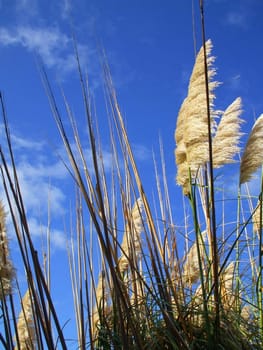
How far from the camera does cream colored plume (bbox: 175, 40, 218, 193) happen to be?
230cm

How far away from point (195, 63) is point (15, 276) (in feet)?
4.17

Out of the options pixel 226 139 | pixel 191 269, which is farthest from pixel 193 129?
pixel 191 269

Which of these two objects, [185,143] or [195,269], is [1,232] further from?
[195,269]

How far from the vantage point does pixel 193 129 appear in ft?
7.59

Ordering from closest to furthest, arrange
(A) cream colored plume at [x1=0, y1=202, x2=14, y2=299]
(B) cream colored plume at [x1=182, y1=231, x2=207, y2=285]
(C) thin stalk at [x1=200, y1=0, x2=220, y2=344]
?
(C) thin stalk at [x1=200, y1=0, x2=220, y2=344]
(A) cream colored plume at [x1=0, y1=202, x2=14, y2=299]
(B) cream colored plume at [x1=182, y1=231, x2=207, y2=285]

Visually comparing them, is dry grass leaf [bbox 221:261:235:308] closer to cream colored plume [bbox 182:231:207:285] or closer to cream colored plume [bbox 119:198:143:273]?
cream colored plume [bbox 182:231:207:285]

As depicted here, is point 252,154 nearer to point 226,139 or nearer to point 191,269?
point 226,139

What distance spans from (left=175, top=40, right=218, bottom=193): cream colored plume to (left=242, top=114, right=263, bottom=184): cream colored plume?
0.26 m

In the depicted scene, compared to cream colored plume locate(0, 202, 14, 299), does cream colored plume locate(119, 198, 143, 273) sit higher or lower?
higher

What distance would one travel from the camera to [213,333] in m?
2.09

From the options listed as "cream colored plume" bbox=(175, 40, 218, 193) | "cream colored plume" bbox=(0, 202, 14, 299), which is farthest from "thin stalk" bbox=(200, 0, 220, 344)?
"cream colored plume" bbox=(0, 202, 14, 299)

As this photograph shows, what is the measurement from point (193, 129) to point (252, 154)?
39cm

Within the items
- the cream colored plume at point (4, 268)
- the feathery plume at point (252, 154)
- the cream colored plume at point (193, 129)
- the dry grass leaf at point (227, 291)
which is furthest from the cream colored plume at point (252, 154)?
the cream colored plume at point (4, 268)

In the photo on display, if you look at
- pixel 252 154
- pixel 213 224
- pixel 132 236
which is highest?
pixel 252 154
